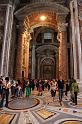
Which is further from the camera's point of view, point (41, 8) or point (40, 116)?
point (41, 8)

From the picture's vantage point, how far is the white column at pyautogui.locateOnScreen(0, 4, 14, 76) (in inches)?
550

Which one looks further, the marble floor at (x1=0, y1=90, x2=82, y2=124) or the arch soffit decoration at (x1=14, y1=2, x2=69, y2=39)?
the arch soffit decoration at (x1=14, y1=2, x2=69, y2=39)

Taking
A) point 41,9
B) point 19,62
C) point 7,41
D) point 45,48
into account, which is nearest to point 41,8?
point 41,9

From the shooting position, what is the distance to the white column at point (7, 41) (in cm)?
1396

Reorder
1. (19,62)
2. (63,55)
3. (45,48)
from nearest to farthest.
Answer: (63,55), (19,62), (45,48)

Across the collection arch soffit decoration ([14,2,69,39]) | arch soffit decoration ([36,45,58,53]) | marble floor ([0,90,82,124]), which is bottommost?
marble floor ([0,90,82,124])

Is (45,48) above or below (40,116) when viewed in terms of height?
above

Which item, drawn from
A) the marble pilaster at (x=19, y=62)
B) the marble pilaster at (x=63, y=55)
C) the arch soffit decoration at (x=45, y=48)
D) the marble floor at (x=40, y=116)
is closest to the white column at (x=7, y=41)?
the marble pilaster at (x=19, y=62)

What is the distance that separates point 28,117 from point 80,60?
8.53 meters

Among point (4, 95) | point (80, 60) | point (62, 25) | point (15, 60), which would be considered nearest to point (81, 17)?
point (62, 25)

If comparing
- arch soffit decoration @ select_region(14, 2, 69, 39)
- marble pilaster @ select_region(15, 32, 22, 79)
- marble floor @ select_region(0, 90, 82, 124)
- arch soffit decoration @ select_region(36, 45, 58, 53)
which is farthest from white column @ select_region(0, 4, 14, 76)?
arch soffit decoration @ select_region(36, 45, 58, 53)

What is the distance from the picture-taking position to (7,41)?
577 inches

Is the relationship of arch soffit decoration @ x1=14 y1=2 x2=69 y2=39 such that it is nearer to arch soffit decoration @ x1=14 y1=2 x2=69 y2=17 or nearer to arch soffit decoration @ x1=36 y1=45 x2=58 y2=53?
arch soffit decoration @ x1=14 y1=2 x2=69 y2=17

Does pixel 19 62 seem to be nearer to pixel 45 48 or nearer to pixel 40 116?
pixel 40 116
